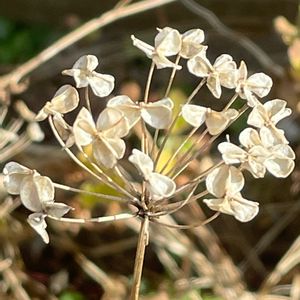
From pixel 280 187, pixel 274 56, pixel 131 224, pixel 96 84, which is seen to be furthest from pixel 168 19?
pixel 96 84

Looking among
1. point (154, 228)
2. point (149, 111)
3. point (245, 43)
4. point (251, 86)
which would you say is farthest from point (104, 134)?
point (245, 43)

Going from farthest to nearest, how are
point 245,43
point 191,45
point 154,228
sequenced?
point 245,43 → point 154,228 → point 191,45

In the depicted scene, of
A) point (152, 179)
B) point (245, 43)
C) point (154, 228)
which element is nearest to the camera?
point (152, 179)

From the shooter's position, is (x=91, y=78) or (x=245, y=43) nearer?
(x=91, y=78)

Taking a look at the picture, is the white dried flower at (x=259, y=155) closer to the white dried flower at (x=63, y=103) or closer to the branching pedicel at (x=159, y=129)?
the branching pedicel at (x=159, y=129)

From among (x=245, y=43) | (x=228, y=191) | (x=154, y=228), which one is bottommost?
(x=154, y=228)

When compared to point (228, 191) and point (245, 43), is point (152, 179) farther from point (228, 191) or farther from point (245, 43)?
point (245, 43)

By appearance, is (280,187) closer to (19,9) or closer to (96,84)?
(19,9)
